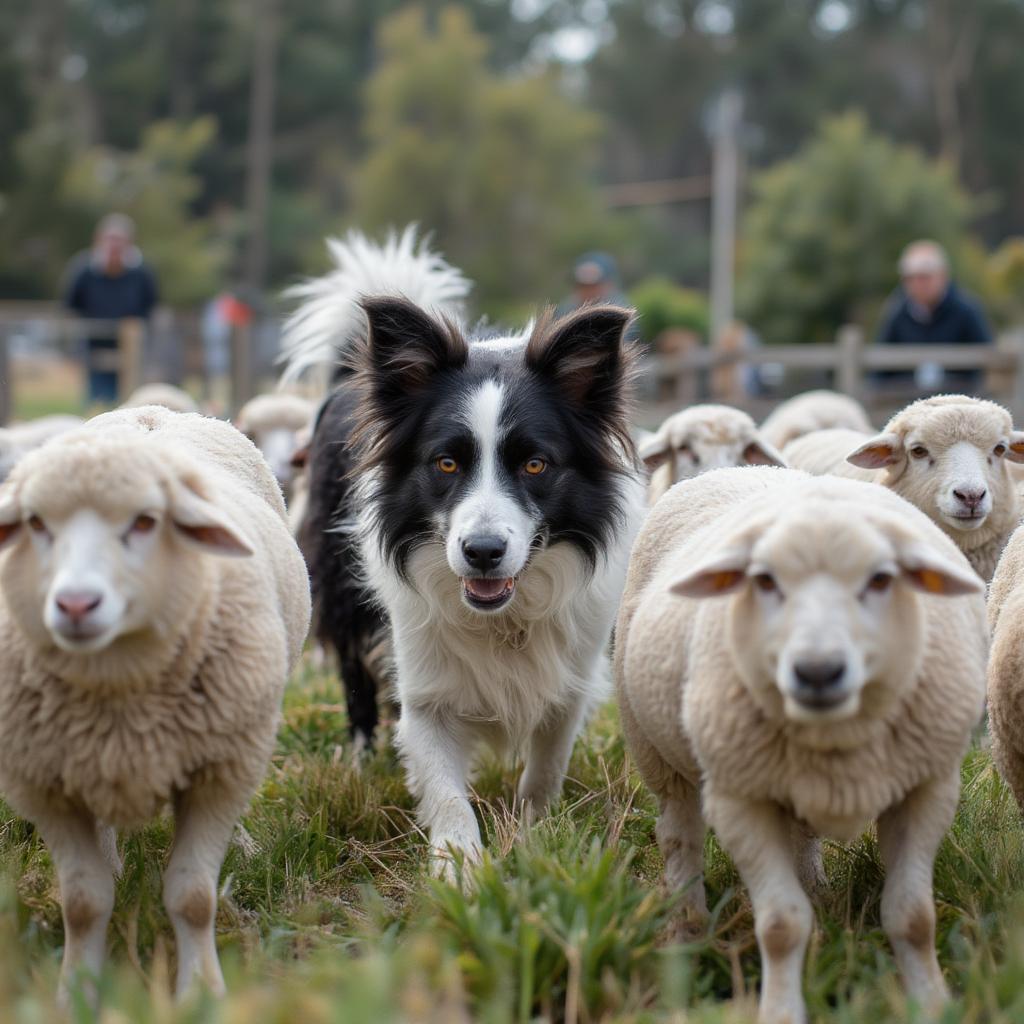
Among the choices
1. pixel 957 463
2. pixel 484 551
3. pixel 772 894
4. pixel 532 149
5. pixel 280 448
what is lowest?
pixel 772 894

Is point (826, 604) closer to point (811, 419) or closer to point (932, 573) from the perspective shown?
point (932, 573)

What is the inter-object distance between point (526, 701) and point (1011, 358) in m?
9.61

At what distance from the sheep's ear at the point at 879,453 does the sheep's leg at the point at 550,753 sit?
1428mm

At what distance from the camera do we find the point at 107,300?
1599 cm

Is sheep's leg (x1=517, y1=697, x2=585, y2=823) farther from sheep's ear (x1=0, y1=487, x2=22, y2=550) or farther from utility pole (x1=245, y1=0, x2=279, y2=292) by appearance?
utility pole (x1=245, y1=0, x2=279, y2=292)

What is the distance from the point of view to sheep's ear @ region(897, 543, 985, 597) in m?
3.30

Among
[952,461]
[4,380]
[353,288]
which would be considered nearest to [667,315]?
[4,380]

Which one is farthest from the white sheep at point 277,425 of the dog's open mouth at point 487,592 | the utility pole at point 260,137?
the utility pole at point 260,137

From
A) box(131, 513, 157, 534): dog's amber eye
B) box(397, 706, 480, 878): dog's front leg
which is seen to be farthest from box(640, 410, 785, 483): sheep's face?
box(131, 513, 157, 534): dog's amber eye

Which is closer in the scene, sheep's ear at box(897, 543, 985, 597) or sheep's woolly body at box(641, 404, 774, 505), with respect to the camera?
sheep's ear at box(897, 543, 985, 597)

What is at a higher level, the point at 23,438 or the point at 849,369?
the point at 849,369

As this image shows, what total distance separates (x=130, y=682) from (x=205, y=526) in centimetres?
42

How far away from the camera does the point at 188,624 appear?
358cm

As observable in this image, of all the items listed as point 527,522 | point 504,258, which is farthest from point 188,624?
point 504,258
